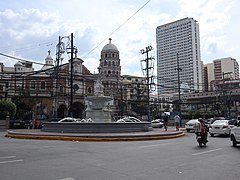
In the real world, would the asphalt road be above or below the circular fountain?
below

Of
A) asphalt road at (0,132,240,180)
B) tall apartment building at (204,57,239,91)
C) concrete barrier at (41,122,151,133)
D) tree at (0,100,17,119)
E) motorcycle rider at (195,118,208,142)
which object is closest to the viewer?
asphalt road at (0,132,240,180)

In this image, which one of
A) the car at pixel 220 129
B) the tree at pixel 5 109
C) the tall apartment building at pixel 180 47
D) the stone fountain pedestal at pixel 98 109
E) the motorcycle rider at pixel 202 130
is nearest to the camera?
the motorcycle rider at pixel 202 130

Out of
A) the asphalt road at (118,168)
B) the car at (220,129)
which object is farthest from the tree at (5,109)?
the asphalt road at (118,168)

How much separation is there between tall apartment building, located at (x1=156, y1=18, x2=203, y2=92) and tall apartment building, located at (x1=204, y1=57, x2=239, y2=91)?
19.4 m

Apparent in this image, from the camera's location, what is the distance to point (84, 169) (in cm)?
802

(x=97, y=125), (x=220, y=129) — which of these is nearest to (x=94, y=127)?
(x=97, y=125)

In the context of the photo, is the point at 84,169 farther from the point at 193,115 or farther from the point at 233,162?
the point at 193,115

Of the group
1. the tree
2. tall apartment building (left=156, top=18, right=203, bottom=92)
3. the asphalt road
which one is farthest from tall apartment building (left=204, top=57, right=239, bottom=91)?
the asphalt road

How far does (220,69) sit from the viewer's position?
236ft

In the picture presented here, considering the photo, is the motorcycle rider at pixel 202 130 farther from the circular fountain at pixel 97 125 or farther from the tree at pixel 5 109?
the tree at pixel 5 109

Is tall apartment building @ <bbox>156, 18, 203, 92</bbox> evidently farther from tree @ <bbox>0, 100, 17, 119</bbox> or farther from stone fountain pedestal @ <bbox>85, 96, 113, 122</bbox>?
tree @ <bbox>0, 100, 17, 119</bbox>

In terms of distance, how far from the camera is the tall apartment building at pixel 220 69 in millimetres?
67250

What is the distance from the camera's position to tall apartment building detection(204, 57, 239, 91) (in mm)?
67250

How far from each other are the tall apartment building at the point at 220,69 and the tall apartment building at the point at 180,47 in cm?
1938
